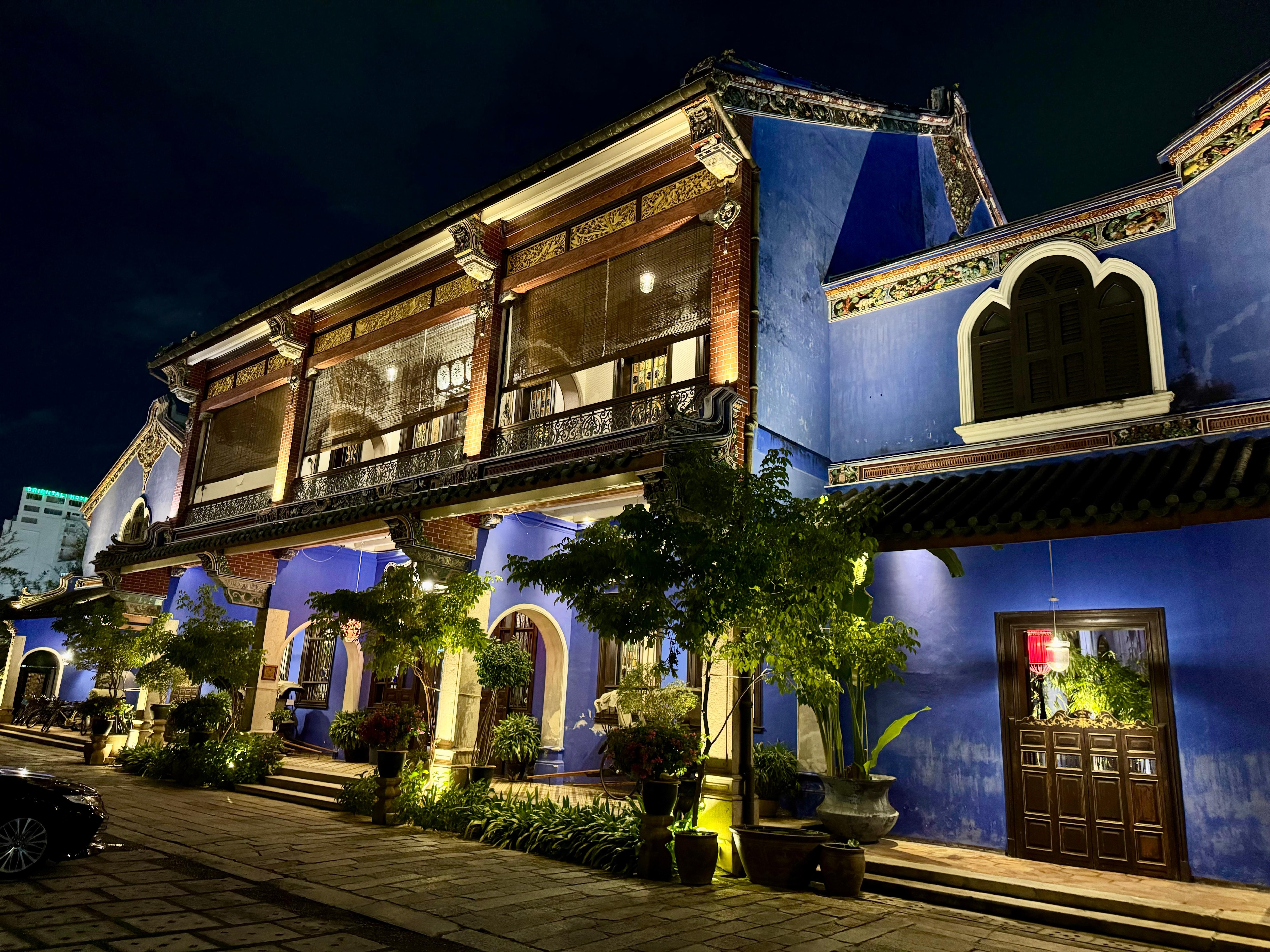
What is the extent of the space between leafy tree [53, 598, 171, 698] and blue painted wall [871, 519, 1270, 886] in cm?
1358

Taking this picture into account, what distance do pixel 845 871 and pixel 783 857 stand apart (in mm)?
561

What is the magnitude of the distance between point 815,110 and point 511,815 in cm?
1007

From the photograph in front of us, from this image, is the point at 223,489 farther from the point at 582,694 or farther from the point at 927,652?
the point at 927,652

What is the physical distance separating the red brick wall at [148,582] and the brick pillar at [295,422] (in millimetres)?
4754

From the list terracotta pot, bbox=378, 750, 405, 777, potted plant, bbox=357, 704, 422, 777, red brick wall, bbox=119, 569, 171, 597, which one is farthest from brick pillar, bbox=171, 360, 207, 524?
terracotta pot, bbox=378, 750, 405, 777

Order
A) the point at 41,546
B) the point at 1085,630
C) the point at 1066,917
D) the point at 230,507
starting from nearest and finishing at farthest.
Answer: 1. the point at 1066,917
2. the point at 1085,630
3. the point at 230,507
4. the point at 41,546

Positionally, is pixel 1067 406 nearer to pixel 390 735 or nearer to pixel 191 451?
pixel 390 735

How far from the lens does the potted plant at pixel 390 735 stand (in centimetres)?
1055

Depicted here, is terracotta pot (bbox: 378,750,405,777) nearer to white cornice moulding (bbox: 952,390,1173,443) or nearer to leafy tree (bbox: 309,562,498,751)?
leafy tree (bbox: 309,562,498,751)

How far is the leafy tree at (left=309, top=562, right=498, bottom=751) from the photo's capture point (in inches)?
430

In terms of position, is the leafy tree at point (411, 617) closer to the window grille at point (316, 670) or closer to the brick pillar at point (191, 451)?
the window grille at point (316, 670)

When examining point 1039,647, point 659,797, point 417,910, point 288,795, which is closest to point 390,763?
point 288,795

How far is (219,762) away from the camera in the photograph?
1338 cm

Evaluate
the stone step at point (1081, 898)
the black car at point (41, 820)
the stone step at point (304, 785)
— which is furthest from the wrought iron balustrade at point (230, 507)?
the stone step at point (1081, 898)
